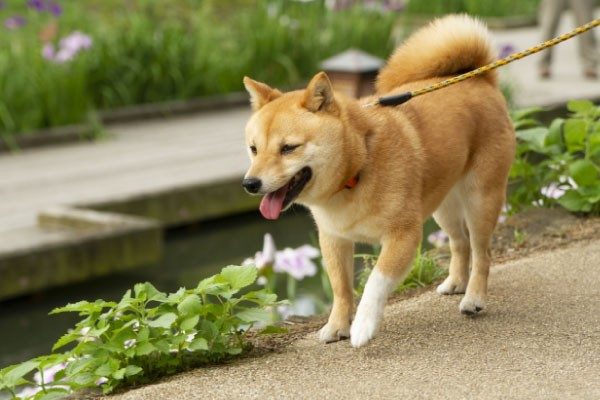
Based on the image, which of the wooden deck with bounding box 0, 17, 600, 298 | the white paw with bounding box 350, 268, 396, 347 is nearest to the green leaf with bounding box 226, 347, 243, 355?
the white paw with bounding box 350, 268, 396, 347

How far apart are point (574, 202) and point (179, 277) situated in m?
2.88

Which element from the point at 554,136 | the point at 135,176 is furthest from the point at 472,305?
the point at 135,176

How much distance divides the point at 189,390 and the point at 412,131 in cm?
127

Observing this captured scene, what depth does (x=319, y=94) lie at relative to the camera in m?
3.74

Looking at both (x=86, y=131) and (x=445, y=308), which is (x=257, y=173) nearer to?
(x=445, y=308)

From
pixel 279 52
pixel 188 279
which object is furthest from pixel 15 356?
pixel 279 52

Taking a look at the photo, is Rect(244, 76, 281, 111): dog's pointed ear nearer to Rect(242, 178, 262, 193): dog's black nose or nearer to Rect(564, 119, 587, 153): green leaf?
Rect(242, 178, 262, 193): dog's black nose

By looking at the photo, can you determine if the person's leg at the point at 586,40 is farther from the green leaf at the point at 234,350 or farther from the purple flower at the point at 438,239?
the green leaf at the point at 234,350

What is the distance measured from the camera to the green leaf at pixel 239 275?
3.78m

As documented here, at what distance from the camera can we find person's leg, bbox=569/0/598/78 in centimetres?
1174

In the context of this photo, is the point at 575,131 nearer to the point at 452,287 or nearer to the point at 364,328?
the point at 452,287

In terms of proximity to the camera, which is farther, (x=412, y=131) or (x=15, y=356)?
(x=15, y=356)

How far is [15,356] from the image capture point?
6.02 metres

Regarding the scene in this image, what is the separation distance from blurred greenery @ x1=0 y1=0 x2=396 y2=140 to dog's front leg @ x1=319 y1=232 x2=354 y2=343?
5.67 metres
